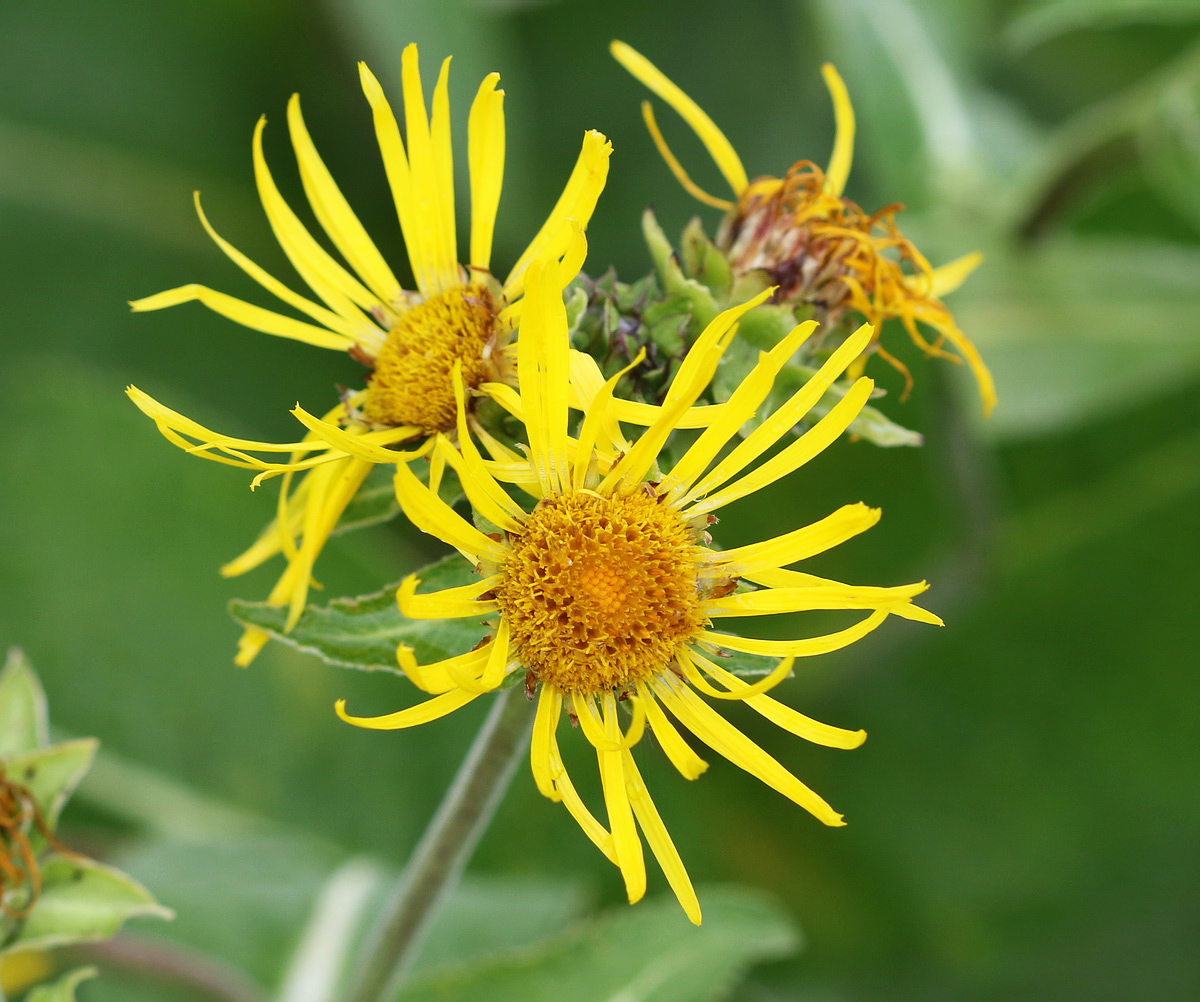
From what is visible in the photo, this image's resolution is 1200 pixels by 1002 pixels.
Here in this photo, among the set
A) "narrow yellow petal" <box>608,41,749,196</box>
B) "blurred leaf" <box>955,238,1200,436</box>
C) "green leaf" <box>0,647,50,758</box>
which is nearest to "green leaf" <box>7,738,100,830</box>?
"green leaf" <box>0,647,50,758</box>

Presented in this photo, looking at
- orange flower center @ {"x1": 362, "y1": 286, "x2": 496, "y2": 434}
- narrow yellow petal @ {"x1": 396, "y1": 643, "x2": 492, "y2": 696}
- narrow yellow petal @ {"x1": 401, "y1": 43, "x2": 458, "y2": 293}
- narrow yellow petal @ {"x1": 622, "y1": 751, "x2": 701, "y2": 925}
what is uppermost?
narrow yellow petal @ {"x1": 401, "y1": 43, "x2": 458, "y2": 293}

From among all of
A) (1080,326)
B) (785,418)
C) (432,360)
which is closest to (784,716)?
(785,418)

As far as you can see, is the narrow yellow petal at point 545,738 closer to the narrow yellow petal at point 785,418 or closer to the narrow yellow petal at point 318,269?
the narrow yellow petal at point 785,418

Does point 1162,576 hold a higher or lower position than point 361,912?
higher

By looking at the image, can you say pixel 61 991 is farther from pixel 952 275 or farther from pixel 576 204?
pixel 952 275

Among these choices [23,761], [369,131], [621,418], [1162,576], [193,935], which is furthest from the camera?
[369,131]

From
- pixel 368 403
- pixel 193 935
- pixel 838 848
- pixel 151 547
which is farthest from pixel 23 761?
pixel 838 848

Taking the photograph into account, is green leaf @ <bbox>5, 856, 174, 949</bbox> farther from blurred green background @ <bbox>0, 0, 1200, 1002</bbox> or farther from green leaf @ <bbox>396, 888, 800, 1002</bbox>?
blurred green background @ <bbox>0, 0, 1200, 1002</bbox>

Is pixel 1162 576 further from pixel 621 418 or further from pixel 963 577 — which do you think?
pixel 621 418
